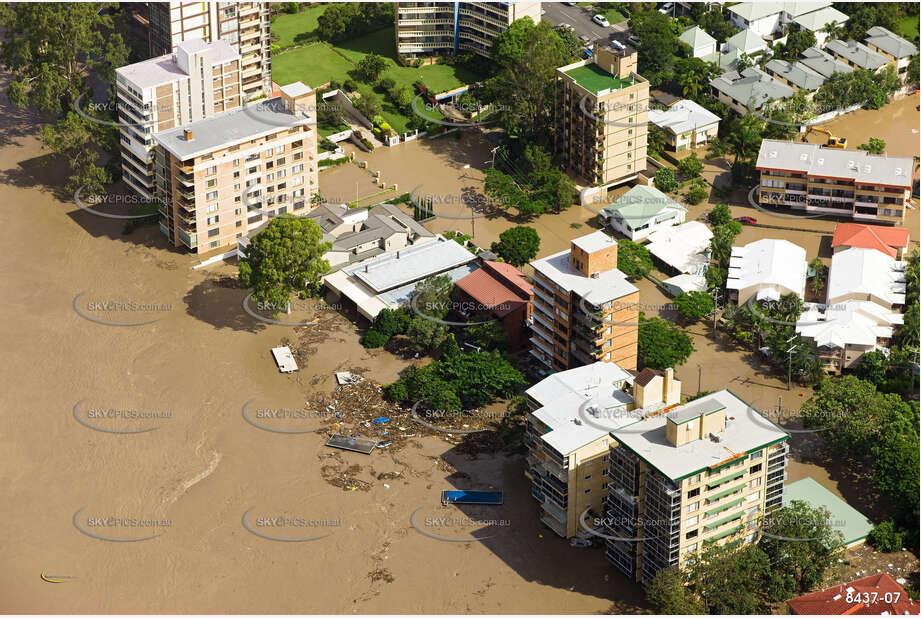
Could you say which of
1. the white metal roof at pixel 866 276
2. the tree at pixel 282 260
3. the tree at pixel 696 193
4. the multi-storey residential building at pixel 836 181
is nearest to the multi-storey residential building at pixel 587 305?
the tree at pixel 282 260

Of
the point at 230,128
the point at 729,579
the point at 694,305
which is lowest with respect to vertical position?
the point at 729,579

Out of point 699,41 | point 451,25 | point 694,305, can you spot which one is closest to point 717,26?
point 699,41

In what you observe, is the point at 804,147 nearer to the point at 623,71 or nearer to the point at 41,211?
the point at 623,71

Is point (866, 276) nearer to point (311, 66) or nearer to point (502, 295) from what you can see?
point (502, 295)

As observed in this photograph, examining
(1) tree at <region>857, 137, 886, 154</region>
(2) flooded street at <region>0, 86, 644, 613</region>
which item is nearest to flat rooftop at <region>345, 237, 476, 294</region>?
(2) flooded street at <region>0, 86, 644, 613</region>

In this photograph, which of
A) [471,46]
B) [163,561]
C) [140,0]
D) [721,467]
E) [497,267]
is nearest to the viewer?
[721,467]

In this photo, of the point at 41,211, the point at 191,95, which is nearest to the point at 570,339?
the point at 191,95
